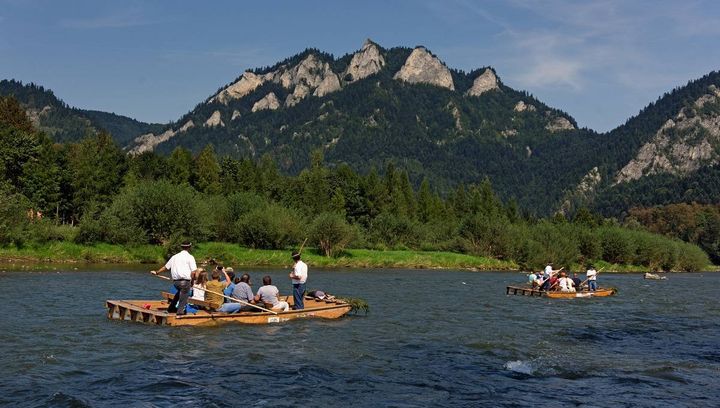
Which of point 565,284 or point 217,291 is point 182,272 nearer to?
point 217,291

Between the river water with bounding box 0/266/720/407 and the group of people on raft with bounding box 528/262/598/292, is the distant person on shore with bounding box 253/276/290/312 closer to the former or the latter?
the river water with bounding box 0/266/720/407

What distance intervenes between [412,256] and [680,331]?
75926 mm

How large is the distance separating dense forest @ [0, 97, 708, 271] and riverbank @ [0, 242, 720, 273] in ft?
6.17

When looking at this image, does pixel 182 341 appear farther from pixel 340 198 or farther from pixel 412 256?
pixel 340 198

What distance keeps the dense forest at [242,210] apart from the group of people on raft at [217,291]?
159 feet

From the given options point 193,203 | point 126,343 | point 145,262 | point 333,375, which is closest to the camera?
point 333,375

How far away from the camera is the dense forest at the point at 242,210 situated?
87.2 meters

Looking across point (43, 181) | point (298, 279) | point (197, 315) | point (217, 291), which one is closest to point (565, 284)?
point (298, 279)

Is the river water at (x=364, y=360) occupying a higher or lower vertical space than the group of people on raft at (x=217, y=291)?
lower

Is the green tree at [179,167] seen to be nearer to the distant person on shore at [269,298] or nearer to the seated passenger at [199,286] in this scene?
the seated passenger at [199,286]

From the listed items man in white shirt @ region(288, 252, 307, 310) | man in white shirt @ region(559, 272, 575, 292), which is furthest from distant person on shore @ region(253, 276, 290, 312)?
man in white shirt @ region(559, 272, 575, 292)

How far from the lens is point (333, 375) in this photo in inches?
843

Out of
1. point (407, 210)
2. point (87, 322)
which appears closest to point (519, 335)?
point (87, 322)

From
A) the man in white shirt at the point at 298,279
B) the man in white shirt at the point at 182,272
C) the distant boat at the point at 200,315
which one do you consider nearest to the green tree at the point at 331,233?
the distant boat at the point at 200,315
